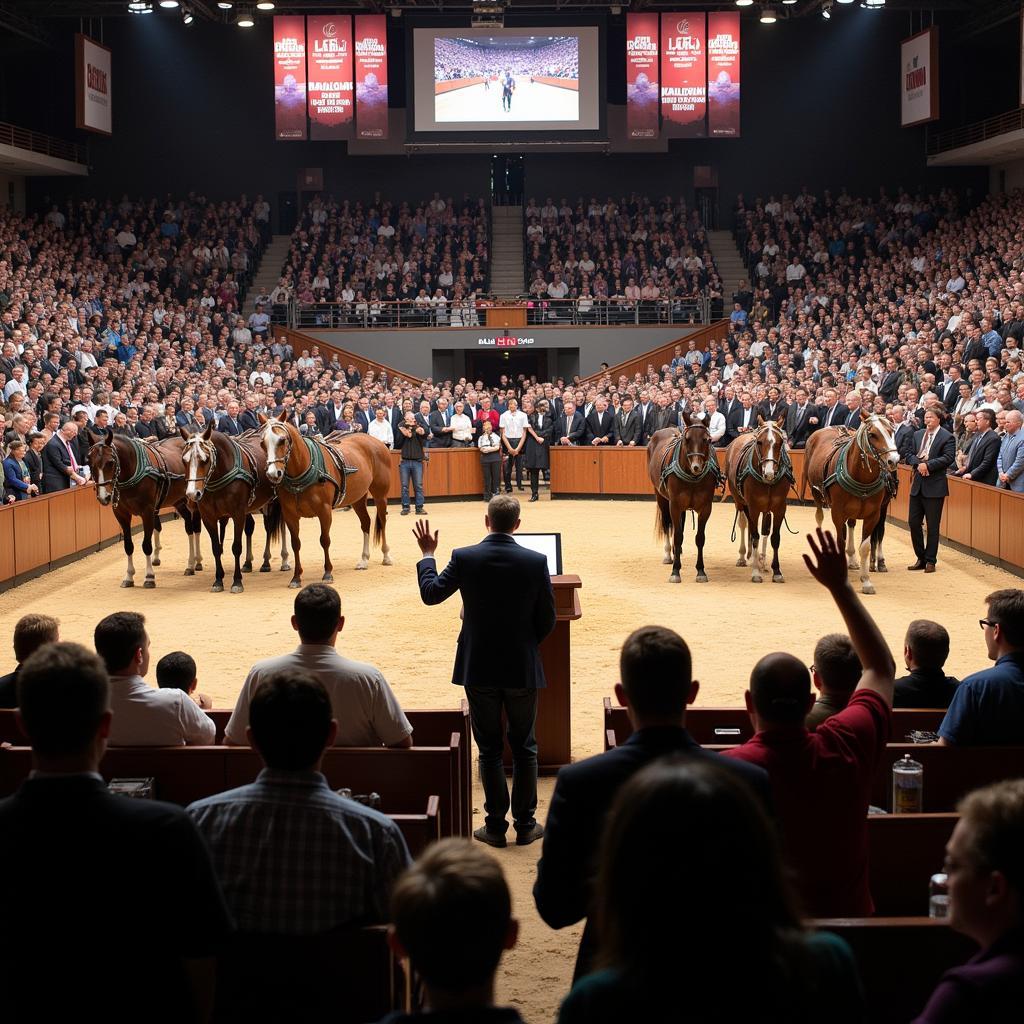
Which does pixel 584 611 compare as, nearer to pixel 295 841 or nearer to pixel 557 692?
pixel 557 692

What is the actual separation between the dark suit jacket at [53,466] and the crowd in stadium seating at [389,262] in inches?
684

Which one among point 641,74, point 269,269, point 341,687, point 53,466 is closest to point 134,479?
point 53,466

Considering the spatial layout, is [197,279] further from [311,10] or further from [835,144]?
[835,144]

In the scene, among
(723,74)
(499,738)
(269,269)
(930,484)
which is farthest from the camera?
(269,269)

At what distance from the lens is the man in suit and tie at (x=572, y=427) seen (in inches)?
985

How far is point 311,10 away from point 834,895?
34.5 meters

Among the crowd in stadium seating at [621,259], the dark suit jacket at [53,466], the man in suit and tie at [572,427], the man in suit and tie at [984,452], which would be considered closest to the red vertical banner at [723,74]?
the crowd in stadium seating at [621,259]

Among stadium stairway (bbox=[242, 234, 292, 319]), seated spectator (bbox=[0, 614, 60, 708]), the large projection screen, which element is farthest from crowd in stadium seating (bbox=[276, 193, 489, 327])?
seated spectator (bbox=[0, 614, 60, 708])

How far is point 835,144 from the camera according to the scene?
37250 millimetres

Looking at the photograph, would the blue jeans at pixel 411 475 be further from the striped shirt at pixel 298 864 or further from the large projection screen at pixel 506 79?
the striped shirt at pixel 298 864

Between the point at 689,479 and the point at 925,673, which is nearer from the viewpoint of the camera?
the point at 925,673

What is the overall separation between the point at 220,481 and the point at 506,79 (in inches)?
840

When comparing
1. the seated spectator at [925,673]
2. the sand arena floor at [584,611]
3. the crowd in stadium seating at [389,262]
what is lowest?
the sand arena floor at [584,611]

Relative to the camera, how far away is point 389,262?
35.5 meters
